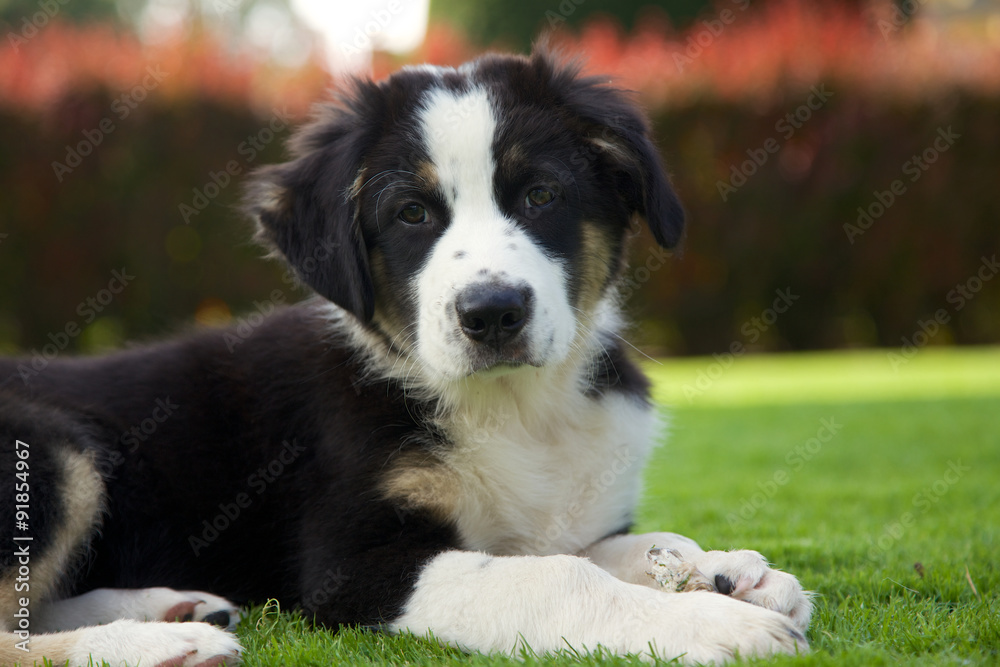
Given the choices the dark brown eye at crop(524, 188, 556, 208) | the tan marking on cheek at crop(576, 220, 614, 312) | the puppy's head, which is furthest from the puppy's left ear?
the dark brown eye at crop(524, 188, 556, 208)

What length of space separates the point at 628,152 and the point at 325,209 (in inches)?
42.3

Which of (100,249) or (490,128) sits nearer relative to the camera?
(490,128)

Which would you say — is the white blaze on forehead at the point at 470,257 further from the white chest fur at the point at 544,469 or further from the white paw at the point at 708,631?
the white paw at the point at 708,631

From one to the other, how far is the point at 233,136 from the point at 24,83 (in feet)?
7.83

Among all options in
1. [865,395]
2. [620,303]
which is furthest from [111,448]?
[865,395]

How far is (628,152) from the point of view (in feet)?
11.0

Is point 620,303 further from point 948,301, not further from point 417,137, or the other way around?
point 948,301

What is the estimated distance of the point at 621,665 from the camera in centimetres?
222

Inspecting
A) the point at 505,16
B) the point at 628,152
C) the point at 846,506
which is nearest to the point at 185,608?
the point at 628,152

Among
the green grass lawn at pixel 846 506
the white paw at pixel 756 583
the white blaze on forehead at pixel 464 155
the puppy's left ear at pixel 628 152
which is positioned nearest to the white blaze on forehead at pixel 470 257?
the white blaze on forehead at pixel 464 155

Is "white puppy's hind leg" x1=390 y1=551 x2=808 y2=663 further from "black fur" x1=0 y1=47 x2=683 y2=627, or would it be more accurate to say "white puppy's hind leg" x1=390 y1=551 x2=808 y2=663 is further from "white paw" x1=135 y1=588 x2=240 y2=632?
"white paw" x1=135 y1=588 x2=240 y2=632

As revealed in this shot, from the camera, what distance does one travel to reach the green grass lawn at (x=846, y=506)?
2512 mm

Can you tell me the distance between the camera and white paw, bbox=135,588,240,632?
117 inches

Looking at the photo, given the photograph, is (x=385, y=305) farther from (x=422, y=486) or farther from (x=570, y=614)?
(x=570, y=614)
